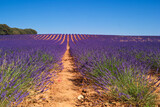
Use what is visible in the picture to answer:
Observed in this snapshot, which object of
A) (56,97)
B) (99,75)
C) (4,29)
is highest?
(4,29)

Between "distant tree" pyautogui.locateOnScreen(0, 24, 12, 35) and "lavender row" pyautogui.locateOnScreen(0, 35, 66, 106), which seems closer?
"lavender row" pyautogui.locateOnScreen(0, 35, 66, 106)

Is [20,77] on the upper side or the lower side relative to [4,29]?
lower

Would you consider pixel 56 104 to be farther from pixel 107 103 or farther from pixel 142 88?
pixel 142 88

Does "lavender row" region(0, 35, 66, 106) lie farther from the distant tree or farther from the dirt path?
the distant tree

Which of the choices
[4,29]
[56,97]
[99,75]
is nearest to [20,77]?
[56,97]

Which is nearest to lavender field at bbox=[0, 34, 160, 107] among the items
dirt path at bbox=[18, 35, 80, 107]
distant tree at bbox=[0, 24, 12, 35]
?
dirt path at bbox=[18, 35, 80, 107]

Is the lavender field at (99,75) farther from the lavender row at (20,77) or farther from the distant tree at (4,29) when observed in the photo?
the distant tree at (4,29)

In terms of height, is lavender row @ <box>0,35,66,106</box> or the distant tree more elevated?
the distant tree

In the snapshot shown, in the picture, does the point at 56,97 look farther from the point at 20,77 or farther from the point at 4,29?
the point at 4,29

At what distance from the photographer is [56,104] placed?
1508 millimetres

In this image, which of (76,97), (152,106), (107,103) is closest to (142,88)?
(152,106)

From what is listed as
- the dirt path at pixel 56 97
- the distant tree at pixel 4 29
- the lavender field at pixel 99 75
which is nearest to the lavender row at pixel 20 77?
the lavender field at pixel 99 75

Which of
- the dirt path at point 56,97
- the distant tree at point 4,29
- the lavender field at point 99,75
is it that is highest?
the distant tree at point 4,29

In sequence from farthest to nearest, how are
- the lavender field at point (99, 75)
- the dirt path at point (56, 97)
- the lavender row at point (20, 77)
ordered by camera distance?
1. the dirt path at point (56, 97)
2. the lavender field at point (99, 75)
3. the lavender row at point (20, 77)
